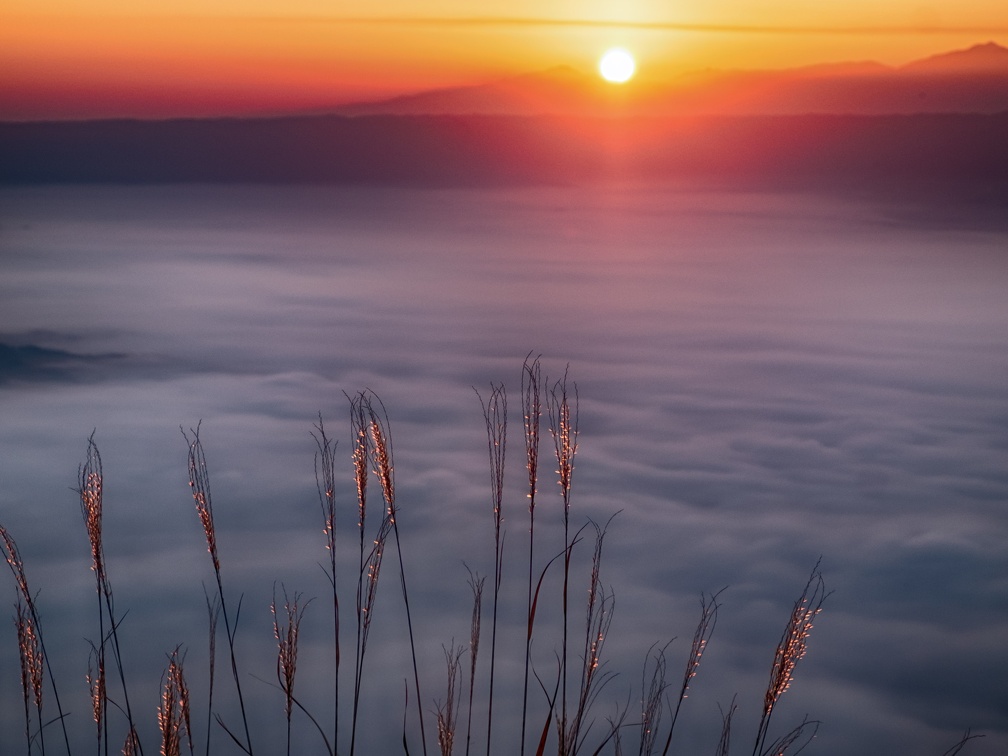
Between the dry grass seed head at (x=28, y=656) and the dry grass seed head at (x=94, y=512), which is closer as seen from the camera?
the dry grass seed head at (x=94, y=512)

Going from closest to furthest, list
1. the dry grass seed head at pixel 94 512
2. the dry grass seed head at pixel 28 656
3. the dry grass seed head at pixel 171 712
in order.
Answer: the dry grass seed head at pixel 171 712, the dry grass seed head at pixel 94 512, the dry grass seed head at pixel 28 656

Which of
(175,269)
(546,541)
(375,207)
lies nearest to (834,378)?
(546,541)

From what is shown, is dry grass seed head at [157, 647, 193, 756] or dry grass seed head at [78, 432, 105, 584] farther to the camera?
dry grass seed head at [78, 432, 105, 584]

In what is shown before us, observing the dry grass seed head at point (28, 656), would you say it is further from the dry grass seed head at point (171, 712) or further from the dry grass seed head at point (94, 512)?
the dry grass seed head at point (171, 712)

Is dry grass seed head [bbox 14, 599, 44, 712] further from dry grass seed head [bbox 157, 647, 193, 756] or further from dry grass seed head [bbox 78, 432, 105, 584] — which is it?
dry grass seed head [bbox 157, 647, 193, 756]

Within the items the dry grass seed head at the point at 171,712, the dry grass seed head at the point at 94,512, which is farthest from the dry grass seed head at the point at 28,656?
the dry grass seed head at the point at 171,712

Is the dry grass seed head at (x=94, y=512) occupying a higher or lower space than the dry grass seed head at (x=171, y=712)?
higher

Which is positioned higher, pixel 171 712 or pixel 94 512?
pixel 94 512

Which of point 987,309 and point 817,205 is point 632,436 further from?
point 817,205

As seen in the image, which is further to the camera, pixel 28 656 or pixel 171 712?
pixel 28 656

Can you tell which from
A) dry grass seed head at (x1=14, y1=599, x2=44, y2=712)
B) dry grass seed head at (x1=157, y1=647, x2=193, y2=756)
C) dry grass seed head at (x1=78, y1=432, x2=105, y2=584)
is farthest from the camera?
dry grass seed head at (x1=14, y1=599, x2=44, y2=712)

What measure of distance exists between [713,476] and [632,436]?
1815 millimetres

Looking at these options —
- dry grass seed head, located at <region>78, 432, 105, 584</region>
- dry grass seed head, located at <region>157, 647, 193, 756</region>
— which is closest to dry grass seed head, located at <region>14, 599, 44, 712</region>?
dry grass seed head, located at <region>78, 432, 105, 584</region>

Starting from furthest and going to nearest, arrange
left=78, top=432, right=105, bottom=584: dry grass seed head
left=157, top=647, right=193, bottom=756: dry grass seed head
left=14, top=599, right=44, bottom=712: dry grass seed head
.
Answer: left=14, top=599, right=44, bottom=712: dry grass seed head < left=78, top=432, right=105, bottom=584: dry grass seed head < left=157, top=647, right=193, bottom=756: dry grass seed head
